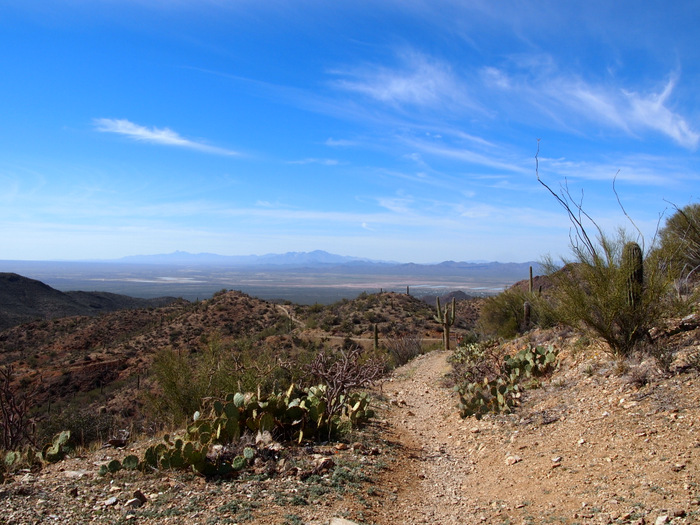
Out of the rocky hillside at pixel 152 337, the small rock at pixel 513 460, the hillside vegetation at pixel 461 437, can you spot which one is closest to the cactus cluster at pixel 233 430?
the hillside vegetation at pixel 461 437

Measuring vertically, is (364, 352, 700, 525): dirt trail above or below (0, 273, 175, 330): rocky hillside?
above

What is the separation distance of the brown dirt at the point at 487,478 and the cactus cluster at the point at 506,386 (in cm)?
45

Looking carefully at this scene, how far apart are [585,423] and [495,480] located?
77.9 inches

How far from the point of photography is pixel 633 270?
888 centimetres

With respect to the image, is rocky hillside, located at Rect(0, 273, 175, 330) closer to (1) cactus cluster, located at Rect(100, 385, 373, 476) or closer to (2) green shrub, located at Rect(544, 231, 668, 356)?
(1) cactus cluster, located at Rect(100, 385, 373, 476)

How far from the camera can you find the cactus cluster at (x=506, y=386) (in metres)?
9.30

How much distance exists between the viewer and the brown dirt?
4.70m

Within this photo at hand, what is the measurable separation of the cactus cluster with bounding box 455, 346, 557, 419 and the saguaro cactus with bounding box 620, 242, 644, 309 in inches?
93.0

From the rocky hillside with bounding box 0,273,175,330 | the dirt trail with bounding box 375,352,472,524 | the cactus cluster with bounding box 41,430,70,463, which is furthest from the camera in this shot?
the rocky hillside with bounding box 0,273,175,330

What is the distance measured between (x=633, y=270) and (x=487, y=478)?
16.4ft

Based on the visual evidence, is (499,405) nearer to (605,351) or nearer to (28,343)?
(605,351)

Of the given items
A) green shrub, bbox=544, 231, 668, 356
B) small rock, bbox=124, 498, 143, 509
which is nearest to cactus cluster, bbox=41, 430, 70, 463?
small rock, bbox=124, 498, 143, 509

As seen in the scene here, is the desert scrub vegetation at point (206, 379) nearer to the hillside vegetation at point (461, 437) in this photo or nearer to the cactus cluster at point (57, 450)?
the hillside vegetation at point (461, 437)

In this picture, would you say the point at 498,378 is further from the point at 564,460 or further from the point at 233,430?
the point at 233,430
